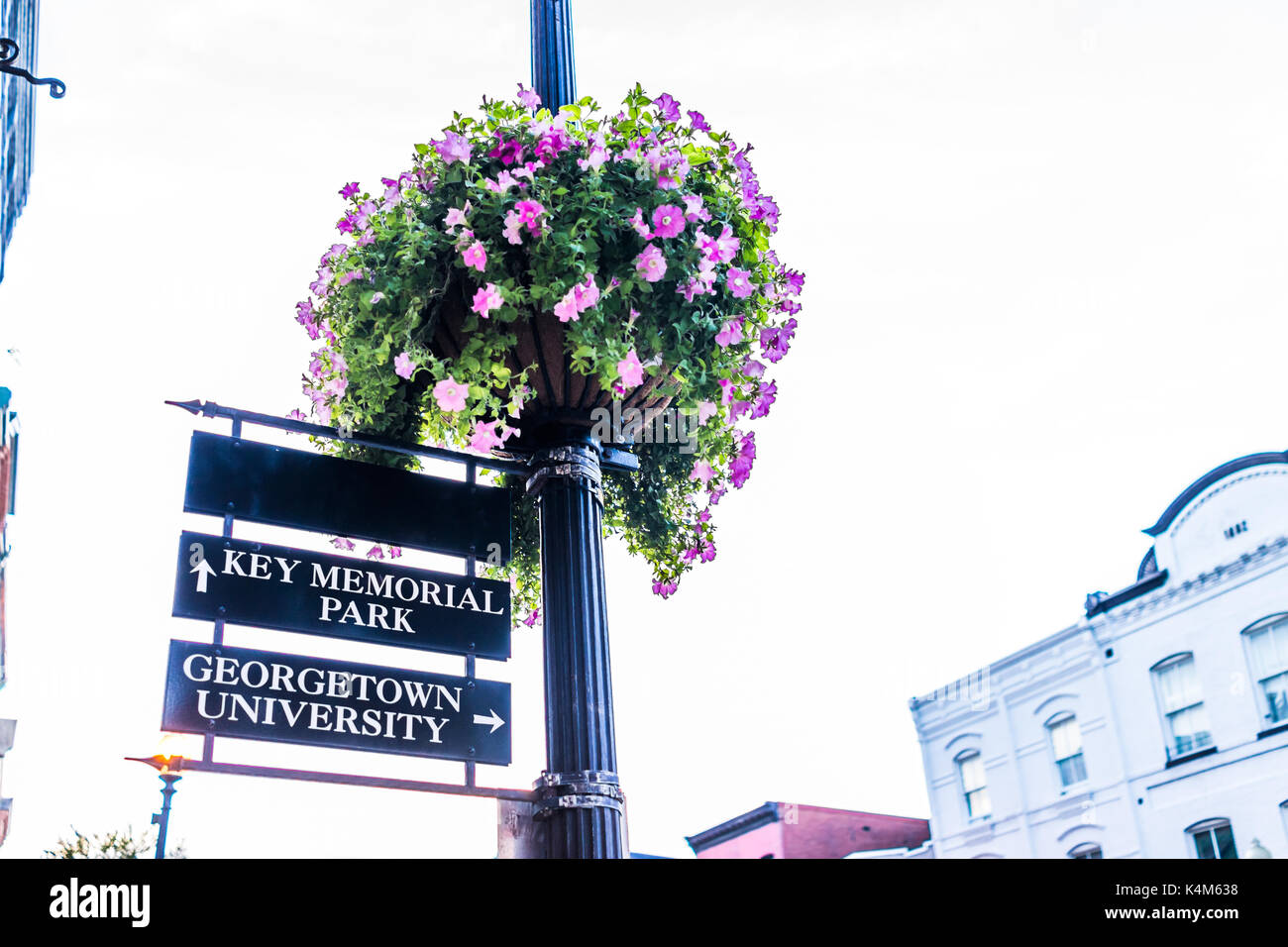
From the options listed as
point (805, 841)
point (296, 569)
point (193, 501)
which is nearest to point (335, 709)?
point (296, 569)

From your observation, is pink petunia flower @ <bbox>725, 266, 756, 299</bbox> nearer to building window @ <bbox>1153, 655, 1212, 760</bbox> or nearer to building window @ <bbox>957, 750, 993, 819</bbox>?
building window @ <bbox>1153, 655, 1212, 760</bbox>

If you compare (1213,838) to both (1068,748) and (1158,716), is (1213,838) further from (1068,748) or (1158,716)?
(1068,748)

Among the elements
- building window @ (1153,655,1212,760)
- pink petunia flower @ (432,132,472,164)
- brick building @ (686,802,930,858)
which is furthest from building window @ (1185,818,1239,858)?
pink petunia flower @ (432,132,472,164)

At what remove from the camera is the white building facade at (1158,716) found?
15578mm

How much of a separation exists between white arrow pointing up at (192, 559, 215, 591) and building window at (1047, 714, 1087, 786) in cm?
1796

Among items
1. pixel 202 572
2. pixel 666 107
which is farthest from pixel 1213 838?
pixel 202 572

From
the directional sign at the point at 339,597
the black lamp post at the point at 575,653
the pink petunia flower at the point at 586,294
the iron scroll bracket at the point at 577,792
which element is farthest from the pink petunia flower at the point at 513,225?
the iron scroll bracket at the point at 577,792

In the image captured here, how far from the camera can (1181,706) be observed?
16969mm

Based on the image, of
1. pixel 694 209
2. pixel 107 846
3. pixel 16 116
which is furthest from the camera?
pixel 107 846

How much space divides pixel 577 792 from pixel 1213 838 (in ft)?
53.0

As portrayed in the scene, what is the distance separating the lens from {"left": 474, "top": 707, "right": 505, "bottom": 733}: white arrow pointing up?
220 cm

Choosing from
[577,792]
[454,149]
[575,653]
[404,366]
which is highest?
[454,149]

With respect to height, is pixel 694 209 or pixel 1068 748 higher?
pixel 1068 748
